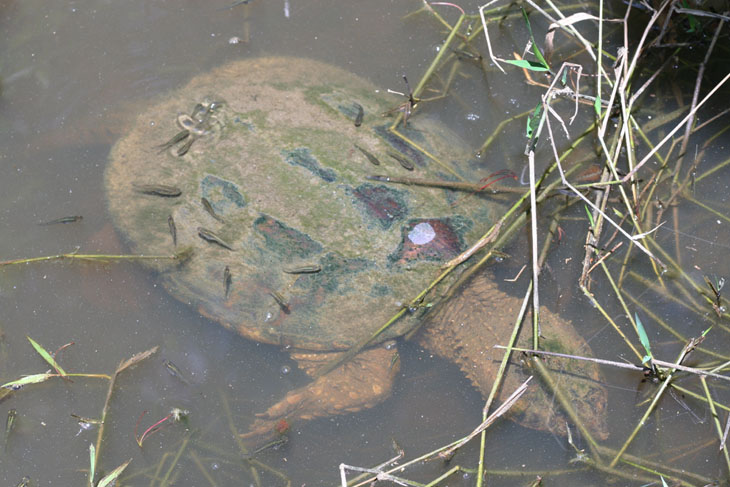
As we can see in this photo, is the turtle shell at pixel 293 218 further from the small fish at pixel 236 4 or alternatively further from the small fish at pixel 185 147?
the small fish at pixel 236 4

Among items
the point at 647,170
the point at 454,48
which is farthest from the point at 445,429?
the point at 454,48

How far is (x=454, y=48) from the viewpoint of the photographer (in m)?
3.66

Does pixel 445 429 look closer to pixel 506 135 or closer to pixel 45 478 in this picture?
pixel 506 135

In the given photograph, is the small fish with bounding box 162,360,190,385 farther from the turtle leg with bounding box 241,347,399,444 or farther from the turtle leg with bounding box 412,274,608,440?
the turtle leg with bounding box 412,274,608,440

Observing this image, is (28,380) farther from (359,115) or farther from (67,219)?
(359,115)

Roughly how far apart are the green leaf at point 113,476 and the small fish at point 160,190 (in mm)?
1318

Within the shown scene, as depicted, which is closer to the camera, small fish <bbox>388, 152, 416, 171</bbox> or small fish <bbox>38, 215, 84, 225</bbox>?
small fish <bbox>388, 152, 416, 171</bbox>

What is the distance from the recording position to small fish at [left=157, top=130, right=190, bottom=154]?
3.13 m

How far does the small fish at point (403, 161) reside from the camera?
3.07 meters

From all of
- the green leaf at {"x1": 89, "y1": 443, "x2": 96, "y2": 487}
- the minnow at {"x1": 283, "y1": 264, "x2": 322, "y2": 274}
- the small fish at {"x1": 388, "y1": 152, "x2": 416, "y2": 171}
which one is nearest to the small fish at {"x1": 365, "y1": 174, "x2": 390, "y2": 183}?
the small fish at {"x1": 388, "y1": 152, "x2": 416, "y2": 171}

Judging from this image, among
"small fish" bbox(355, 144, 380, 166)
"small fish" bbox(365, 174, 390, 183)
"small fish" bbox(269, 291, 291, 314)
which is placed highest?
"small fish" bbox(355, 144, 380, 166)

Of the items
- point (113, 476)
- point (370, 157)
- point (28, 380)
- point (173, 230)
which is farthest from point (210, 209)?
point (113, 476)

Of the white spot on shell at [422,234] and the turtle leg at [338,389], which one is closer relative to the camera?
the white spot on shell at [422,234]

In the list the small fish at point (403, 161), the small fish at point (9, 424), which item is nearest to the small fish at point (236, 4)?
the small fish at point (403, 161)
